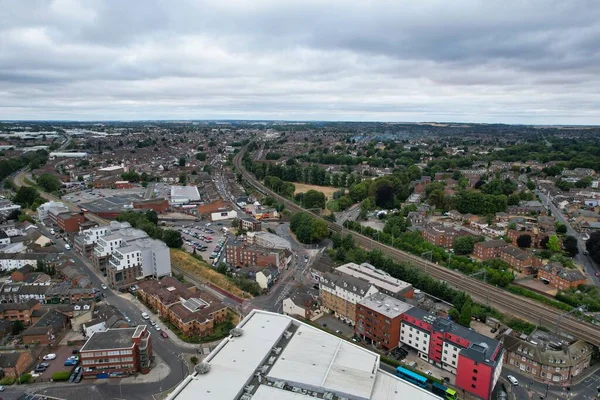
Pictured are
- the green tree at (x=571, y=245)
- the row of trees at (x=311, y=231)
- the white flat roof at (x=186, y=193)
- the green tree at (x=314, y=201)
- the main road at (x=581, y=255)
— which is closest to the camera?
the main road at (x=581, y=255)

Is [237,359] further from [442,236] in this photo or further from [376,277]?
[442,236]

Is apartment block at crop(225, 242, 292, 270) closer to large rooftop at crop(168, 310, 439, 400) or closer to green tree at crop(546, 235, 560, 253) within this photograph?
large rooftop at crop(168, 310, 439, 400)

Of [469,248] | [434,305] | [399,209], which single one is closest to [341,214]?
[399,209]

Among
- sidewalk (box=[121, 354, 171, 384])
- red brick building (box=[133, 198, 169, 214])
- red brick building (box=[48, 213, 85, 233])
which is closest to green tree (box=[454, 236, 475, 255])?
sidewalk (box=[121, 354, 171, 384])

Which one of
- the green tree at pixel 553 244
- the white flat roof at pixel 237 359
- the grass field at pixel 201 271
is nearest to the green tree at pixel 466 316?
the white flat roof at pixel 237 359

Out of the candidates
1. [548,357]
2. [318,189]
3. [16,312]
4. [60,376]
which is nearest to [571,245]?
[548,357]

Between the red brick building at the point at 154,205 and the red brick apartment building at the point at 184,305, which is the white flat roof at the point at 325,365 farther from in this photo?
the red brick building at the point at 154,205
